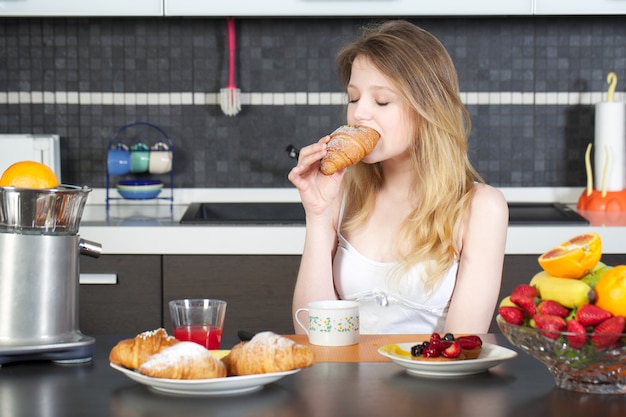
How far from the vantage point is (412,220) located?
6.66ft

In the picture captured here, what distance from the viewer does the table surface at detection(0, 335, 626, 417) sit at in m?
1.15

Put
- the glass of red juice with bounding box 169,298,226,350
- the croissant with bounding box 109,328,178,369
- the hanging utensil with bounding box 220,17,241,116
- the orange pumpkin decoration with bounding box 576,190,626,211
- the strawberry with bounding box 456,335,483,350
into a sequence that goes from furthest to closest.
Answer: the hanging utensil with bounding box 220,17,241,116 → the orange pumpkin decoration with bounding box 576,190,626,211 → the glass of red juice with bounding box 169,298,226,350 → the strawberry with bounding box 456,335,483,350 → the croissant with bounding box 109,328,178,369

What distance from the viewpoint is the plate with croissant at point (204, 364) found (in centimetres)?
120

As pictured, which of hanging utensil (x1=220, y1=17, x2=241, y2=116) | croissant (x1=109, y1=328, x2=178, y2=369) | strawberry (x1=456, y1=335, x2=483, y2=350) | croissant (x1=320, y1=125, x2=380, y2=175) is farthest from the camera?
hanging utensil (x1=220, y1=17, x2=241, y2=116)

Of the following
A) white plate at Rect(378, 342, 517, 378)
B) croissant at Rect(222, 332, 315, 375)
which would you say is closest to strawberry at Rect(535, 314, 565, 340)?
white plate at Rect(378, 342, 517, 378)

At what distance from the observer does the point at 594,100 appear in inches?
129

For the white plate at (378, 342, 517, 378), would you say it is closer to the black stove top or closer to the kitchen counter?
the kitchen counter

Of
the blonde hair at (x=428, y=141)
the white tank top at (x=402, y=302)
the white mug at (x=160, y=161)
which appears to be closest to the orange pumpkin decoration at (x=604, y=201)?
the blonde hair at (x=428, y=141)

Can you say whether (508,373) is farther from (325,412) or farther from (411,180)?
(411,180)

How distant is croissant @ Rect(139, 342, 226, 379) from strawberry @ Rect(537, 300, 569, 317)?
0.42m

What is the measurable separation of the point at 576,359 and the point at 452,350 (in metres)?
0.20

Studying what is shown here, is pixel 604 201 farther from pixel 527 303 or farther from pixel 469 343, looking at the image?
pixel 527 303

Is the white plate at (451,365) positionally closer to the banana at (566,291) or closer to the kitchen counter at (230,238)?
the banana at (566,291)

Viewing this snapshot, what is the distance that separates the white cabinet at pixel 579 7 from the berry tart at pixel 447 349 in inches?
70.3
